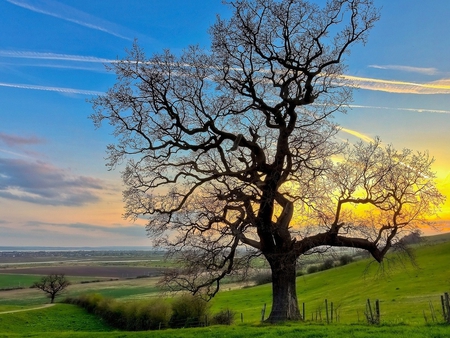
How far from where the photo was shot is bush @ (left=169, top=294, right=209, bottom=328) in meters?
34.8

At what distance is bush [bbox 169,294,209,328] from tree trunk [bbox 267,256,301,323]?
688 inches

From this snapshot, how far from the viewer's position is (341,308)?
3762 cm

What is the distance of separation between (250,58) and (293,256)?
9607 millimetres

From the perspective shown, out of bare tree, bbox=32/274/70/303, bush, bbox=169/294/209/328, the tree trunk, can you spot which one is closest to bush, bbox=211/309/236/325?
bush, bbox=169/294/209/328

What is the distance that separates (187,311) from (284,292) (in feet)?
68.2

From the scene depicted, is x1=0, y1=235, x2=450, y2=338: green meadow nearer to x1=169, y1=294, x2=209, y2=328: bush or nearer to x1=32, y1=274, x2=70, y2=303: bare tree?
x1=169, y1=294, x2=209, y2=328: bush

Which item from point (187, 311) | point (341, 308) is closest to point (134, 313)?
point (187, 311)

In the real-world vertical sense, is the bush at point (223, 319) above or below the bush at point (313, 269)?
below

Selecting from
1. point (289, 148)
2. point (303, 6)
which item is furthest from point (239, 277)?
point (303, 6)

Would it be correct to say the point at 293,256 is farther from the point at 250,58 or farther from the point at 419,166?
the point at 250,58

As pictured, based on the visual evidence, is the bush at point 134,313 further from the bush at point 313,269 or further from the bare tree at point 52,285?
the bush at point 313,269

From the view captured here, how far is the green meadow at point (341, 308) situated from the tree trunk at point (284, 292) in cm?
82

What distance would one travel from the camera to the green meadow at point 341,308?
1536 cm

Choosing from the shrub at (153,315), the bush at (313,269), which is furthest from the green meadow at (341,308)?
the bush at (313,269)
